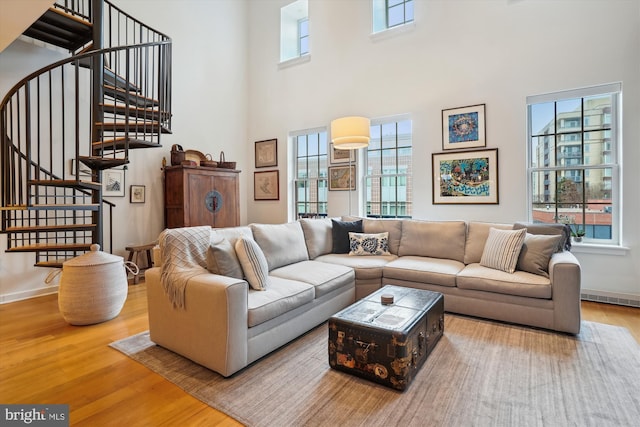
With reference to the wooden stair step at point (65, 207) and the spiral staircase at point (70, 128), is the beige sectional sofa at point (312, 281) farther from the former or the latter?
the spiral staircase at point (70, 128)

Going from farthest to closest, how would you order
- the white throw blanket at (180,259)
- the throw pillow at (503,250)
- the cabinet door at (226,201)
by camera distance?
the cabinet door at (226,201), the throw pillow at (503,250), the white throw blanket at (180,259)

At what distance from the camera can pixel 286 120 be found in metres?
5.75

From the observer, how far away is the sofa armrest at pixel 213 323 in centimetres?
198

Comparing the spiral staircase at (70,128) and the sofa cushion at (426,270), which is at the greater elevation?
the spiral staircase at (70,128)

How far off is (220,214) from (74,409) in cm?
365

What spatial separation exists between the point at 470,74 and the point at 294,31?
3.48 m

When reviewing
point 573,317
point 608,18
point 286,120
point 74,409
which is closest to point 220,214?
point 286,120

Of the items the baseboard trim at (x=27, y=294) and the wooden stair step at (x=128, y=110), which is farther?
the baseboard trim at (x=27, y=294)

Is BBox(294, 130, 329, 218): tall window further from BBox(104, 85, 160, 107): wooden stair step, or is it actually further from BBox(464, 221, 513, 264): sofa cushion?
BBox(104, 85, 160, 107): wooden stair step

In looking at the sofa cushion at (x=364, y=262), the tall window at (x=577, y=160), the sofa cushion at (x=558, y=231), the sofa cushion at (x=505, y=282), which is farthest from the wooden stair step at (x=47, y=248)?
the tall window at (x=577, y=160)

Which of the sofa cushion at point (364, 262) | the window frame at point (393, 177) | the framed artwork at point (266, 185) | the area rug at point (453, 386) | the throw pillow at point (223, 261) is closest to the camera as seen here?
the area rug at point (453, 386)

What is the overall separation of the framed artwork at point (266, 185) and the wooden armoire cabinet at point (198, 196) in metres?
0.78

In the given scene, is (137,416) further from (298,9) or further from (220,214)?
(298,9)

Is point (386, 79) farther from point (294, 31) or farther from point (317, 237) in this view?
point (317, 237)
